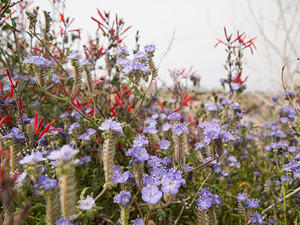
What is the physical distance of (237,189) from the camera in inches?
111

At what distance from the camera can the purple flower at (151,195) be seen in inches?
42.4

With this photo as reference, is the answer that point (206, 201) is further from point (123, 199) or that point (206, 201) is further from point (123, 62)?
point (123, 62)

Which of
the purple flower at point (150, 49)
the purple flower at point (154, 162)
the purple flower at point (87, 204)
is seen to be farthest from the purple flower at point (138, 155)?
the purple flower at point (150, 49)

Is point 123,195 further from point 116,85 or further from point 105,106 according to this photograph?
point 116,85

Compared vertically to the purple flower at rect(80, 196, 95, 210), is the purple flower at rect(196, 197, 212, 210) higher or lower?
lower

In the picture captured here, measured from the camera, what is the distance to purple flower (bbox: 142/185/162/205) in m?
1.08

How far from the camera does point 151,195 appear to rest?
1.12m

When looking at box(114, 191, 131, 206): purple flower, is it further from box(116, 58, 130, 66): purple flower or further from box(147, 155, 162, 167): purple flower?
box(116, 58, 130, 66): purple flower

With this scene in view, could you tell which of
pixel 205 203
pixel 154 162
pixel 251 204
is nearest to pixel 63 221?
pixel 154 162

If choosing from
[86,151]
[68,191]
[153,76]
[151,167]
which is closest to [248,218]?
[151,167]

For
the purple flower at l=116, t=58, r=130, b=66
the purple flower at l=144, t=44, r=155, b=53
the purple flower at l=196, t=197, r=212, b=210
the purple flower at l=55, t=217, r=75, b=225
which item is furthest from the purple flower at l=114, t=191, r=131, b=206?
the purple flower at l=144, t=44, r=155, b=53

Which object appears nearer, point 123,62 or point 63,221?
point 63,221

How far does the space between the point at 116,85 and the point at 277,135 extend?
7.32 ft

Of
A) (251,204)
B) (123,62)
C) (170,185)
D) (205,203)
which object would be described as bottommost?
(251,204)
